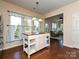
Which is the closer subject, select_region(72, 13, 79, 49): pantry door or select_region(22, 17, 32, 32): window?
select_region(72, 13, 79, 49): pantry door

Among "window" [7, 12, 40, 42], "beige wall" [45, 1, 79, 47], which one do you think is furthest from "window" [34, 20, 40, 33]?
"beige wall" [45, 1, 79, 47]

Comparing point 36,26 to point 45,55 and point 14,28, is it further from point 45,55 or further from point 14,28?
point 45,55

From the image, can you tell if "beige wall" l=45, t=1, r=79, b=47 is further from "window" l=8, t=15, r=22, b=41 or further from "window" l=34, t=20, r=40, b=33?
"window" l=8, t=15, r=22, b=41

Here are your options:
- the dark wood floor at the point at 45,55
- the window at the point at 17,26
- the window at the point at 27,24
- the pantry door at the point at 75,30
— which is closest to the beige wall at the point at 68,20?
the pantry door at the point at 75,30

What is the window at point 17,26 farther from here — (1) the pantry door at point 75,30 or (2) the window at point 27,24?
(1) the pantry door at point 75,30

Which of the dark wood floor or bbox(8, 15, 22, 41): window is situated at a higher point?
bbox(8, 15, 22, 41): window

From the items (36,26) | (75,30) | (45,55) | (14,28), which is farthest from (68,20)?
(14,28)

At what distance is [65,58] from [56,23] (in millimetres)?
7440

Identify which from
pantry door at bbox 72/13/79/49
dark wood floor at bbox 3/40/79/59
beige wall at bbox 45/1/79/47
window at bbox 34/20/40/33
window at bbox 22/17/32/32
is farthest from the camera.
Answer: window at bbox 34/20/40/33

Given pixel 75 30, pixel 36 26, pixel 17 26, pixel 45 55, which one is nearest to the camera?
pixel 45 55

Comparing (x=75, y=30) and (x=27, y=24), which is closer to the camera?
(x=75, y=30)

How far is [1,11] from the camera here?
399 centimetres

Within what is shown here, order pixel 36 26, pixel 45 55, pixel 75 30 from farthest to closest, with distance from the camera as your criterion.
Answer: pixel 36 26 < pixel 75 30 < pixel 45 55

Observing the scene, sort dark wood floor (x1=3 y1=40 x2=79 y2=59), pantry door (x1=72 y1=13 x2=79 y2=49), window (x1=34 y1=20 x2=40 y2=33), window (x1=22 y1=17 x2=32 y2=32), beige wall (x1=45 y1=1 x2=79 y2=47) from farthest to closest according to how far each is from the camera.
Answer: window (x1=34 y1=20 x2=40 y2=33), window (x1=22 y1=17 x2=32 y2=32), beige wall (x1=45 y1=1 x2=79 y2=47), pantry door (x1=72 y1=13 x2=79 y2=49), dark wood floor (x1=3 y1=40 x2=79 y2=59)
